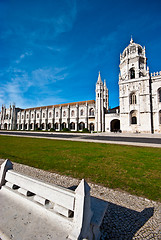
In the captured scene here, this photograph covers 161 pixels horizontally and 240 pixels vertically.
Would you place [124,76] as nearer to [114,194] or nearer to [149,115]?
[149,115]

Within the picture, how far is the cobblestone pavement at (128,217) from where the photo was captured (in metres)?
1.91

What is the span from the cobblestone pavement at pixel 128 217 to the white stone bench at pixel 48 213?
480mm

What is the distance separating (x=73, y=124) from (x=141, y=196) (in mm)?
41084

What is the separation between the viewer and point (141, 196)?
2.96 m

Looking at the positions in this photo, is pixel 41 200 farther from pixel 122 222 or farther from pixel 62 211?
pixel 122 222

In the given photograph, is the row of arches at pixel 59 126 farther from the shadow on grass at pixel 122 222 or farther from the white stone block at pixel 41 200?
the white stone block at pixel 41 200

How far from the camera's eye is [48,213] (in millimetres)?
1776

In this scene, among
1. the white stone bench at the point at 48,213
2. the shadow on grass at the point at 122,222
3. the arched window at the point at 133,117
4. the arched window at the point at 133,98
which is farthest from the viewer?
the arched window at the point at 133,98

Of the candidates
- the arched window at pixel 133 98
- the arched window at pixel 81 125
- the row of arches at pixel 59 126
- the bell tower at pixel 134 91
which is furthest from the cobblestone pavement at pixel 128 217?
the arched window at pixel 81 125

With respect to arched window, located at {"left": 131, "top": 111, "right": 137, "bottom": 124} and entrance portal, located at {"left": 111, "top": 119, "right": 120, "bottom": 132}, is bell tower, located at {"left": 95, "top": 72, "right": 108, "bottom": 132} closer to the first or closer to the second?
entrance portal, located at {"left": 111, "top": 119, "right": 120, "bottom": 132}

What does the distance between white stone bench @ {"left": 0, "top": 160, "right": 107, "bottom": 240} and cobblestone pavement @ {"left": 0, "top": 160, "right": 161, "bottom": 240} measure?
0.48 metres

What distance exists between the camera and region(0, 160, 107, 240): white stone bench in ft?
4.58

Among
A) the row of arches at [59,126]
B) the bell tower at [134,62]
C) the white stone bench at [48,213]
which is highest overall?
the bell tower at [134,62]

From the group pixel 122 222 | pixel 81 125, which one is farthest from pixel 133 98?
pixel 122 222
